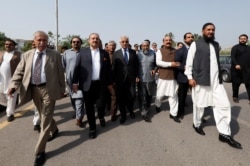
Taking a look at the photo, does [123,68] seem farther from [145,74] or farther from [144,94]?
[144,94]

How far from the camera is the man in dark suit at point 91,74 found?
4.38 meters

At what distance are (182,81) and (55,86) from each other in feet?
9.90

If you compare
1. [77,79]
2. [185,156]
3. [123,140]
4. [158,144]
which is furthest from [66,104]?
[185,156]

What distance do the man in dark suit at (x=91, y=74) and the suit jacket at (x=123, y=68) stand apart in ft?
2.27

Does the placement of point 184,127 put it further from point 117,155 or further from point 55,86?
point 55,86

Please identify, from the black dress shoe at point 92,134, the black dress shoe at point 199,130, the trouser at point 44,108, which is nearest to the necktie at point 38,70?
the trouser at point 44,108

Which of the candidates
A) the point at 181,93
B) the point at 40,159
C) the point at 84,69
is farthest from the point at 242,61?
the point at 40,159

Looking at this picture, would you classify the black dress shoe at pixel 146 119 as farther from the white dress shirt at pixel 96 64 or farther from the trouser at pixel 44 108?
the trouser at pixel 44 108

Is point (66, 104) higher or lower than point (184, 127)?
lower

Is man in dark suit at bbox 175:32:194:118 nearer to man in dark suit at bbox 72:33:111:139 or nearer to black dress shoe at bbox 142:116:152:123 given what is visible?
black dress shoe at bbox 142:116:152:123

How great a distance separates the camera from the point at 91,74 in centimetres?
440

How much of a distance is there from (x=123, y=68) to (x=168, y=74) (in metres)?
1.13

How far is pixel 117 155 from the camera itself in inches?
140

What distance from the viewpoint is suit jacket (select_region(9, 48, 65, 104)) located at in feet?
11.8
